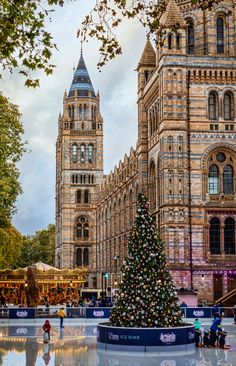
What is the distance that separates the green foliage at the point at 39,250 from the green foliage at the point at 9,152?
298 feet

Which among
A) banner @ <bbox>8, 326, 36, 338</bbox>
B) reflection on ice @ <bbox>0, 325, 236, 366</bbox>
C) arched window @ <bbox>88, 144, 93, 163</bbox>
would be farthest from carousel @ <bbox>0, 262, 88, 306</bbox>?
arched window @ <bbox>88, 144, 93, 163</bbox>

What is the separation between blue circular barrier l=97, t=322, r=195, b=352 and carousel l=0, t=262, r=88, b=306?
1240 inches

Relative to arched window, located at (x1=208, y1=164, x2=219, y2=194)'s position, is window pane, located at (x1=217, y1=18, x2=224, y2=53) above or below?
above

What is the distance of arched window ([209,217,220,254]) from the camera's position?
52562 millimetres

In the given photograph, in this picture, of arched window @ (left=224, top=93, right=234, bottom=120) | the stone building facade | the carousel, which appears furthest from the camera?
the carousel

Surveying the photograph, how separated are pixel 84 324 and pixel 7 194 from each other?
1046 centimetres

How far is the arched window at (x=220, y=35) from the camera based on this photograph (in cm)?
5697

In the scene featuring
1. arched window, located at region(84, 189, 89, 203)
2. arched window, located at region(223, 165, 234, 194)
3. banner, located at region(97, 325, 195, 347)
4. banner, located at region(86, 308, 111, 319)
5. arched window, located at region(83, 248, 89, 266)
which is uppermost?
arched window, located at region(84, 189, 89, 203)

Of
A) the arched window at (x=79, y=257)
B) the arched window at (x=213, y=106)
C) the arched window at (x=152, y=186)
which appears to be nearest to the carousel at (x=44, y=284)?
the arched window at (x=152, y=186)

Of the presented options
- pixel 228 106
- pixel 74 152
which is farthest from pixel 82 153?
pixel 228 106

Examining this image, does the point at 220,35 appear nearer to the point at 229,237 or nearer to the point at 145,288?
the point at 229,237

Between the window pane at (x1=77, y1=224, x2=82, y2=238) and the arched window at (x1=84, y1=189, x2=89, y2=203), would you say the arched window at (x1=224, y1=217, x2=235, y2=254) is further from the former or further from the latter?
the arched window at (x1=84, y1=189, x2=89, y2=203)

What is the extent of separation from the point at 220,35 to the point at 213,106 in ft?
23.6

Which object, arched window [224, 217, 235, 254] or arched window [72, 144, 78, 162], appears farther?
arched window [72, 144, 78, 162]
